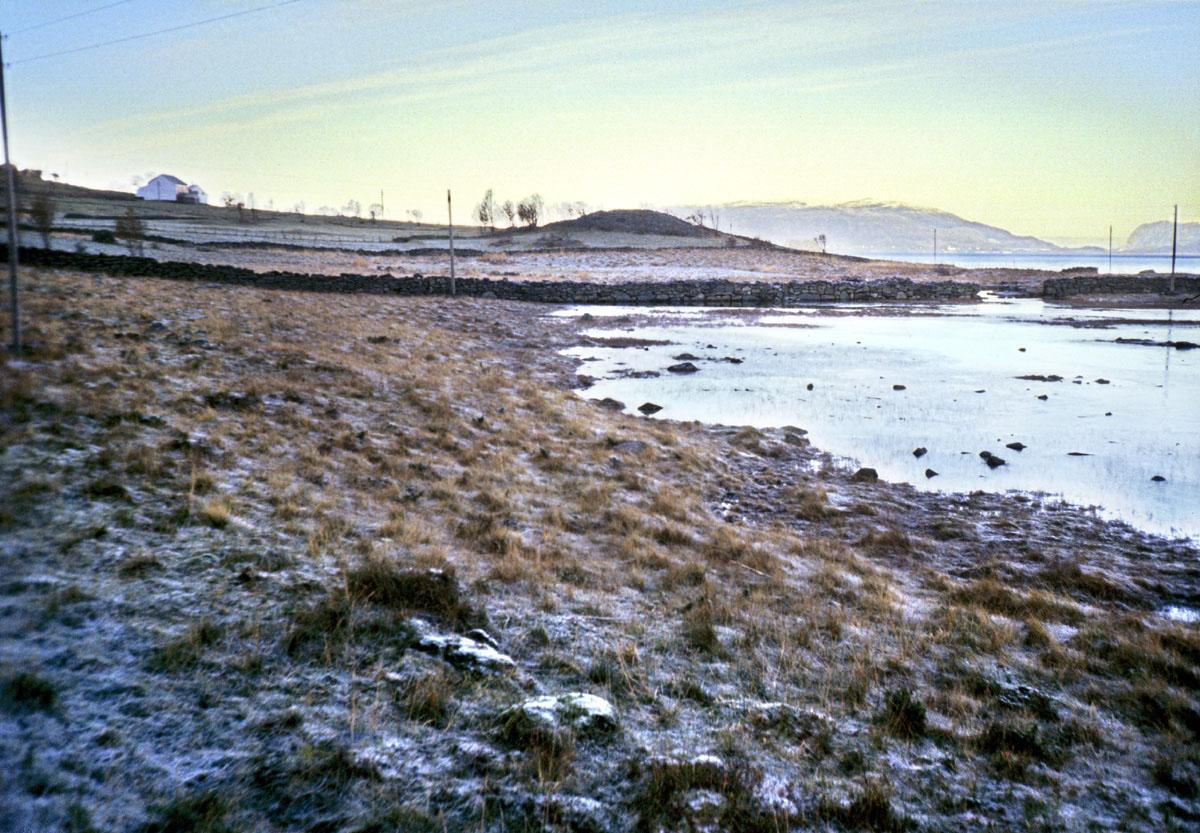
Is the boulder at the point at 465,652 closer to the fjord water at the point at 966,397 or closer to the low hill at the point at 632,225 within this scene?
the fjord water at the point at 966,397

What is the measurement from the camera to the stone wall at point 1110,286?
59219 millimetres

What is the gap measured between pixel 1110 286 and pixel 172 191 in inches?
5200

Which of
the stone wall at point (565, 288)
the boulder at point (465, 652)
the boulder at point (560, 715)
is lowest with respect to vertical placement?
the boulder at point (560, 715)

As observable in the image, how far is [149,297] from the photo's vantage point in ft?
66.8

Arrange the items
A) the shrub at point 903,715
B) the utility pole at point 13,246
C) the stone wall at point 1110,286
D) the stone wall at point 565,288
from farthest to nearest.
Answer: the stone wall at point 1110,286
the stone wall at point 565,288
the shrub at point 903,715
the utility pole at point 13,246

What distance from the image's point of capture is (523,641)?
17.9 feet

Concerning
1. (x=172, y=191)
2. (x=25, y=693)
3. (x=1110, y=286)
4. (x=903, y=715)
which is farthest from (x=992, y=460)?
(x=172, y=191)

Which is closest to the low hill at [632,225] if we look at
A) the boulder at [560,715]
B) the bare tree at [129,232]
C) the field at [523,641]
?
the bare tree at [129,232]

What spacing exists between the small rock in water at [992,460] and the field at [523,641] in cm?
219

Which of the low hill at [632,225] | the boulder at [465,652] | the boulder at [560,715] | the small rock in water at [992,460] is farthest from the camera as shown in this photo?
the low hill at [632,225]

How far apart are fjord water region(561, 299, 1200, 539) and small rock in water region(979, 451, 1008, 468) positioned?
0.15 metres

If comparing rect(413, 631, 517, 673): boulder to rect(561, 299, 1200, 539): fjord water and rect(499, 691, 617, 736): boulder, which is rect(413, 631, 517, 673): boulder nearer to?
rect(499, 691, 617, 736): boulder

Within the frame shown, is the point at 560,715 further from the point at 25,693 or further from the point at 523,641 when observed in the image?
the point at 25,693

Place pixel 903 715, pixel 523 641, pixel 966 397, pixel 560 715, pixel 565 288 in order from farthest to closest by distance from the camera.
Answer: pixel 565 288, pixel 966 397, pixel 523 641, pixel 903 715, pixel 560 715
